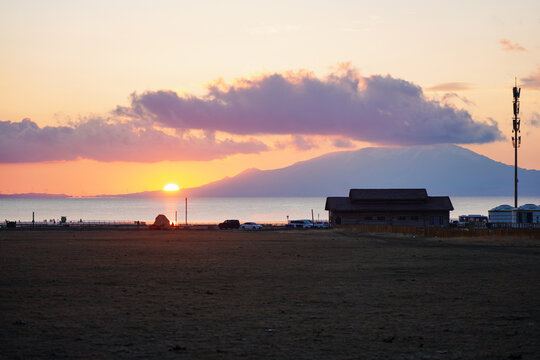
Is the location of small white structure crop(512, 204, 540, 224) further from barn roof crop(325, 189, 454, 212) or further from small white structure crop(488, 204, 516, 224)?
barn roof crop(325, 189, 454, 212)

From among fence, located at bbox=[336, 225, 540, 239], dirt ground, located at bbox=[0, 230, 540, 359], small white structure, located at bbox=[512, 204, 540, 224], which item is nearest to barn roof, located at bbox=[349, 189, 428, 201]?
small white structure, located at bbox=[512, 204, 540, 224]

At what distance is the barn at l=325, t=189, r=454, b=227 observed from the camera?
368 feet

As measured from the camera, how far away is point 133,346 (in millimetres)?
12664

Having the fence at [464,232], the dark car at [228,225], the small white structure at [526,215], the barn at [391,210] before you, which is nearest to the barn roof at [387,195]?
the barn at [391,210]

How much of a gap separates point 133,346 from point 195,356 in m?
1.52

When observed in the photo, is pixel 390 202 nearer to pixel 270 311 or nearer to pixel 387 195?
pixel 387 195

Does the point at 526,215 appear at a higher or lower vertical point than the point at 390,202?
lower

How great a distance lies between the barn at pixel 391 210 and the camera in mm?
112250

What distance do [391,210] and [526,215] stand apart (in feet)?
73.6

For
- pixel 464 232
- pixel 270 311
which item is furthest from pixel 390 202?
pixel 270 311

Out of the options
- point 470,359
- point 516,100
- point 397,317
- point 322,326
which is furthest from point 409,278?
point 516,100

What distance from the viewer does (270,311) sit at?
55.6ft

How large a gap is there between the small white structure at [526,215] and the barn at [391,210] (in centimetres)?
1286

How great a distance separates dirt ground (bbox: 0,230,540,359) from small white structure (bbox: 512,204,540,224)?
71.9m
